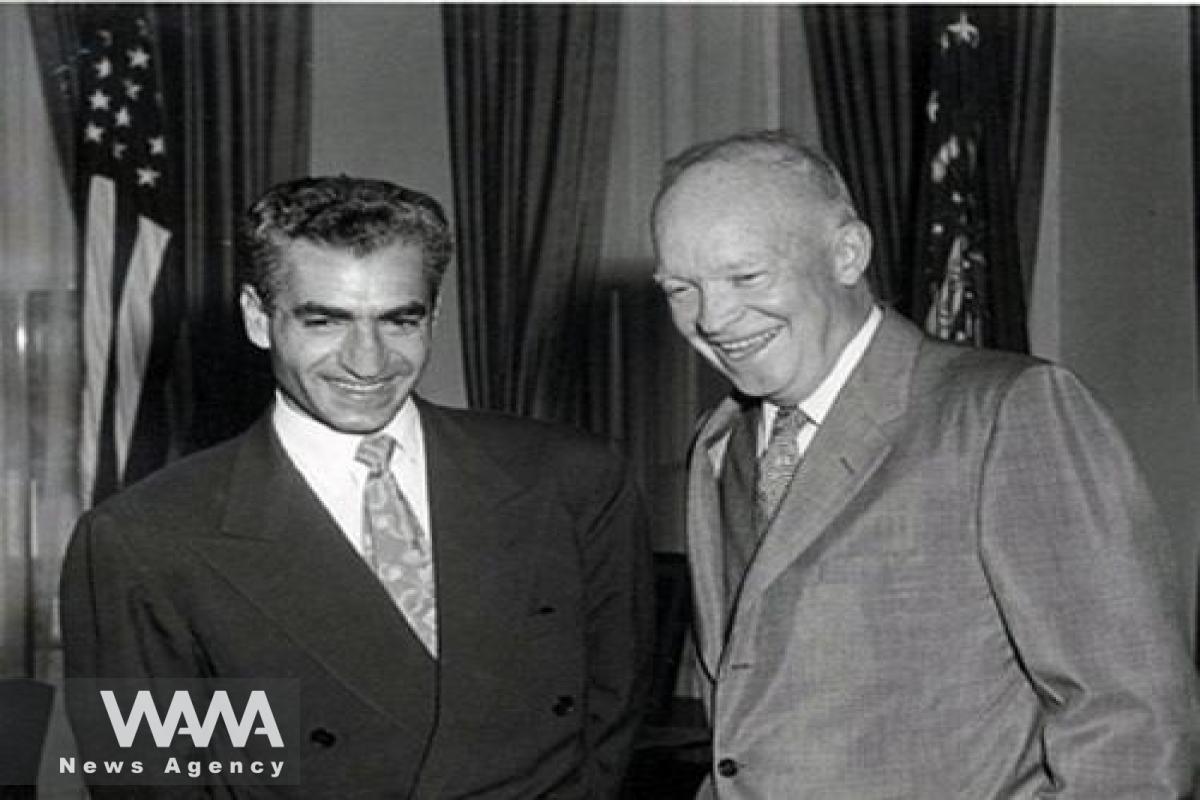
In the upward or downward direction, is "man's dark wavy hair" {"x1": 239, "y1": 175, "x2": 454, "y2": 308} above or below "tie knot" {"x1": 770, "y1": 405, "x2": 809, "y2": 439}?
above

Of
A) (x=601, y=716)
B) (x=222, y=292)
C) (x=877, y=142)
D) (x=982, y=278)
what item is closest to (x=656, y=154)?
(x=877, y=142)

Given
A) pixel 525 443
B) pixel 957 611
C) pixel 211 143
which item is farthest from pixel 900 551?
pixel 211 143

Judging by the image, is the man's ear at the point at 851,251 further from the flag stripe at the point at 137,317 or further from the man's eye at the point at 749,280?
the flag stripe at the point at 137,317

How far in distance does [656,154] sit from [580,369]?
3.31ft

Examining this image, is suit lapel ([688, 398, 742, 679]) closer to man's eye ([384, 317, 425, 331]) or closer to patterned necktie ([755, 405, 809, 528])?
patterned necktie ([755, 405, 809, 528])

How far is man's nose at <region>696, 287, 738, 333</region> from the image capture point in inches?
77.5

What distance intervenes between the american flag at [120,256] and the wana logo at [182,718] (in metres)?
4.26

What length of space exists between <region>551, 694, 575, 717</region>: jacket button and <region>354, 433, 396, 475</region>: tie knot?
39cm

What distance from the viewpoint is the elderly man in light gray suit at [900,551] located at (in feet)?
5.79

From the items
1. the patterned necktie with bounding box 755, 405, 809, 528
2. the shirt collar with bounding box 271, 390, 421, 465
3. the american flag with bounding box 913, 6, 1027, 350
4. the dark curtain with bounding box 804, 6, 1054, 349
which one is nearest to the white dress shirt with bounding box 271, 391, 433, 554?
the shirt collar with bounding box 271, 390, 421, 465

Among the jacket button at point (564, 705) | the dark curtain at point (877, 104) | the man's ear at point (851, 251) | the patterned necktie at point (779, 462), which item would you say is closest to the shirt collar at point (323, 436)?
the jacket button at point (564, 705)

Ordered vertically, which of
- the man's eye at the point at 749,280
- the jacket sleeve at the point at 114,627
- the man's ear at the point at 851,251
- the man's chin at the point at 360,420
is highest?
the man's ear at the point at 851,251

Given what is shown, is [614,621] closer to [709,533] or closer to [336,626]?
[709,533]

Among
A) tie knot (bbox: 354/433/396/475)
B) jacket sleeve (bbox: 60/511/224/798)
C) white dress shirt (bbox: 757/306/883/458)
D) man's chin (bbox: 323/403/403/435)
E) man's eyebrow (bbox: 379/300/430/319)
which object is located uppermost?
man's eyebrow (bbox: 379/300/430/319)
